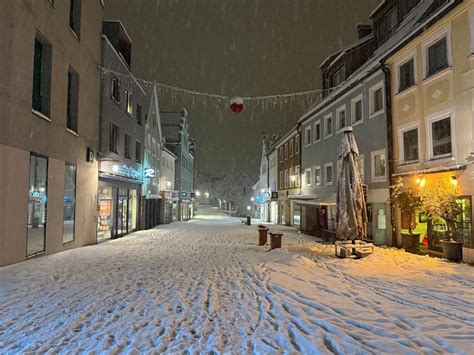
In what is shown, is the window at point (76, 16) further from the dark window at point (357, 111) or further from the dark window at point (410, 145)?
the dark window at point (410, 145)

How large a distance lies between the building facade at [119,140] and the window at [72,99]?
6.58 ft

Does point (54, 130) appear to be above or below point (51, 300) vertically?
above

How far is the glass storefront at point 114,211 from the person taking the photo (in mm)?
17486

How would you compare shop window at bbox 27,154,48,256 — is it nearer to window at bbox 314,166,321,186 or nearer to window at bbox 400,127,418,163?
window at bbox 400,127,418,163

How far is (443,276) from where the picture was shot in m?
8.48

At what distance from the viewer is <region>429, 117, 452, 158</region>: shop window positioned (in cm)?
1172

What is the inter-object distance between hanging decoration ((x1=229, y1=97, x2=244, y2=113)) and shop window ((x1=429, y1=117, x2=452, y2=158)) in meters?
6.80

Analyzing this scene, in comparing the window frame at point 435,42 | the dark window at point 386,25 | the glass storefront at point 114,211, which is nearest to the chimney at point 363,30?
the dark window at point 386,25

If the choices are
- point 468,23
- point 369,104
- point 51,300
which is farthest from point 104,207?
point 468,23

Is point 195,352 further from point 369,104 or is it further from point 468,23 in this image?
point 369,104

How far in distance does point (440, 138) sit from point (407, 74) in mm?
3491

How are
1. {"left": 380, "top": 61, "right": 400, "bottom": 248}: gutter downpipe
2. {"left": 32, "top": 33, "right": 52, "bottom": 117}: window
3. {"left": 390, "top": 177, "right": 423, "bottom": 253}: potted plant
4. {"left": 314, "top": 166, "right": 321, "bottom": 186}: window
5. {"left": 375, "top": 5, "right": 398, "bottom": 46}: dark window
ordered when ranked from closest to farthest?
{"left": 32, "top": 33, "right": 52, "bottom": 117}: window
{"left": 390, "top": 177, "right": 423, "bottom": 253}: potted plant
{"left": 380, "top": 61, "right": 400, "bottom": 248}: gutter downpipe
{"left": 375, "top": 5, "right": 398, "bottom": 46}: dark window
{"left": 314, "top": 166, "right": 321, "bottom": 186}: window

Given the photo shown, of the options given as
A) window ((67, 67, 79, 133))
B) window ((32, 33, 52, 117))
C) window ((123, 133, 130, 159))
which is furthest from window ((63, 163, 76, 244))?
window ((123, 133, 130, 159))

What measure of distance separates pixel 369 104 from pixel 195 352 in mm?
15371
